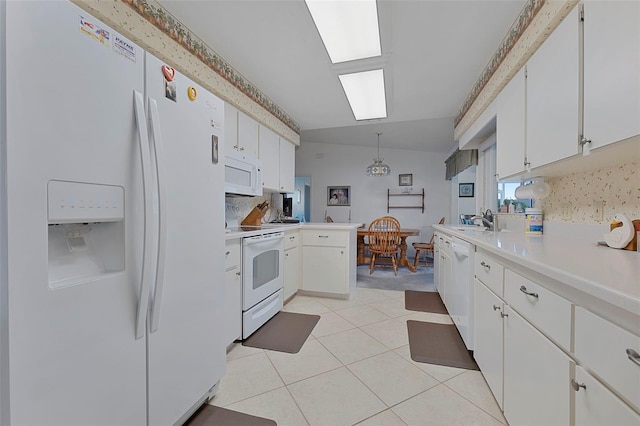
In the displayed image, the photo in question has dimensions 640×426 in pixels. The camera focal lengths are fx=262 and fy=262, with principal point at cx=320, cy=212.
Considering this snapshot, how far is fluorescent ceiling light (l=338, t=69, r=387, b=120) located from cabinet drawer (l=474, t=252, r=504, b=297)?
67.3 inches

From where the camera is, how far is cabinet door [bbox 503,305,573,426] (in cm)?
80

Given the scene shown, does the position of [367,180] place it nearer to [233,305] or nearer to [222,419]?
[233,305]

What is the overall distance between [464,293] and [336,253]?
1452 mm

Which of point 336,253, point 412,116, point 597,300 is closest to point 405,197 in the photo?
point 412,116

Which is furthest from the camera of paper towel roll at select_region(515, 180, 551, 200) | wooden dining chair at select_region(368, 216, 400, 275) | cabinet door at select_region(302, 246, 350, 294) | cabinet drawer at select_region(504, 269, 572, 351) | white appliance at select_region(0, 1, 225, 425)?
wooden dining chair at select_region(368, 216, 400, 275)

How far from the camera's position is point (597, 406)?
0.65 m

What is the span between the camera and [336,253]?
3070 millimetres

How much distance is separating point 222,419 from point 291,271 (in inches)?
67.9

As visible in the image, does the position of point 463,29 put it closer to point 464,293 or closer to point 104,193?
point 464,293

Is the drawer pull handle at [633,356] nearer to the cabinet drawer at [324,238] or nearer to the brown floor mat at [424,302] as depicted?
the brown floor mat at [424,302]

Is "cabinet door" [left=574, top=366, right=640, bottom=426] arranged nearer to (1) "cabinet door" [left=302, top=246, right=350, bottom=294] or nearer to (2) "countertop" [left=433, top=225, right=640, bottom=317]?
(2) "countertop" [left=433, top=225, right=640, bottom=317]

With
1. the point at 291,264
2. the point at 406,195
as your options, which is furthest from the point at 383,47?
the point at 406,195

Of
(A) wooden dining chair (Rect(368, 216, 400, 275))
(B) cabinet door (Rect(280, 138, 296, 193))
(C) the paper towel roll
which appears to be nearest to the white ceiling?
(B) cabinet door (Rect(280, 138, 296, 193))

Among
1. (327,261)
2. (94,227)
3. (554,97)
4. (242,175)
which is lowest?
(327,261)
